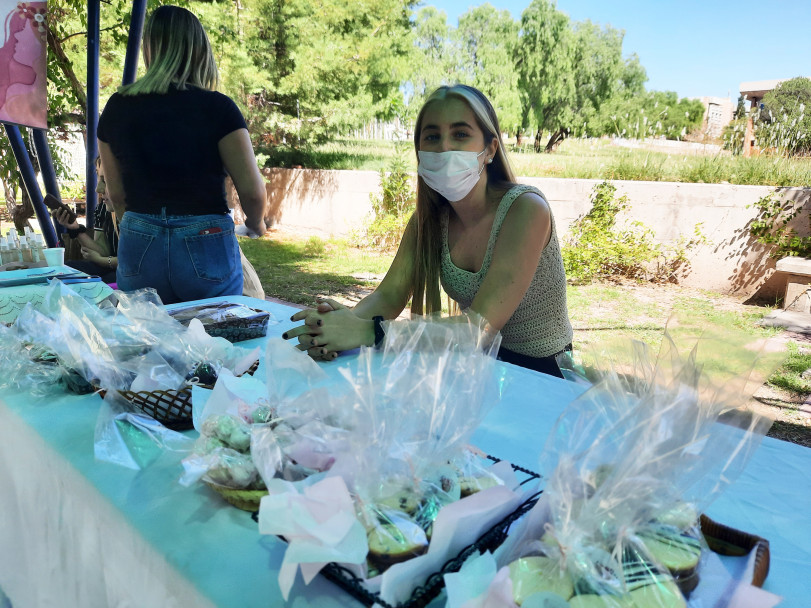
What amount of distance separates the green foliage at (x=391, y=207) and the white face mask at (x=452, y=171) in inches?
271

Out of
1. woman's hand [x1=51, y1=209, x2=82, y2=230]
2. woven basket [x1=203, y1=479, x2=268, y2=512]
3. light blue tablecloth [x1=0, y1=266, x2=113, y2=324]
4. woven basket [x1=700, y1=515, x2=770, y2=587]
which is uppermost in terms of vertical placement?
woman's hand [x1=51, y1=209, x2=82, y2=230]

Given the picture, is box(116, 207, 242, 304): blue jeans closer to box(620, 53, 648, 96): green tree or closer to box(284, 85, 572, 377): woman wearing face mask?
box(284, 85, 572, 377): woman wearing face mask

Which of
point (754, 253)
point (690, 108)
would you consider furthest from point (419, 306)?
point (690, 108)

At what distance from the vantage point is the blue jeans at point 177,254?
221 centimetres

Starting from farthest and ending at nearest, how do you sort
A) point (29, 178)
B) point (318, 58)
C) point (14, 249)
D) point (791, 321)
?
point (318, 58) < point (791, 321) < point (29, 178) < point (14, 249)

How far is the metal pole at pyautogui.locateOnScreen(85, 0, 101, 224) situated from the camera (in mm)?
3957

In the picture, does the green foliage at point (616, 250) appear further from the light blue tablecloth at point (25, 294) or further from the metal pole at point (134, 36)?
the light blue tablecloth at point (25, 294)

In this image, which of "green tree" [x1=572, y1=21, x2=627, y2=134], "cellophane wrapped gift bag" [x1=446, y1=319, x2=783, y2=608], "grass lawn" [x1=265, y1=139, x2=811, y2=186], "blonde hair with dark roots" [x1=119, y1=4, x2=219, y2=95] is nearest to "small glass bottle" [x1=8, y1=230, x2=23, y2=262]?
"blonde hair with dark roots" [x1=119, y1=4, x2=219, y2=95]

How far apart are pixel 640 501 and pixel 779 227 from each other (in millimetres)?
6618

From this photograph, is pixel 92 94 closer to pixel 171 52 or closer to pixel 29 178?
pixel 29 178

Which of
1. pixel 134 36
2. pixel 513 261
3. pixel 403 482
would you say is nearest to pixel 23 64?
pixel 134 36

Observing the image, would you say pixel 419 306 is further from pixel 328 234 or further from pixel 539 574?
pixel 328 234

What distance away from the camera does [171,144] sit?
6.95 ft

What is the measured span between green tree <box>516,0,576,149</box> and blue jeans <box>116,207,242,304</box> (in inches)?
929
